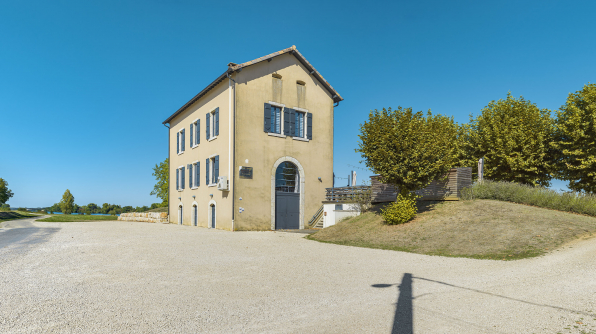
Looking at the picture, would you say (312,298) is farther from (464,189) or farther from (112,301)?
(464,189)

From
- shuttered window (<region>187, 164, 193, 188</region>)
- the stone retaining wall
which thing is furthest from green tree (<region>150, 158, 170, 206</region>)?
shuttered window (<region>187, 164, 193, 188</region>)

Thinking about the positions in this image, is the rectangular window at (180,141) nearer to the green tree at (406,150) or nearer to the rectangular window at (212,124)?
the rectangular window at (212,124)

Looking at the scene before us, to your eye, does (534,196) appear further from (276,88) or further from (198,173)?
(198,173)

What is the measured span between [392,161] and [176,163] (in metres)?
20.6

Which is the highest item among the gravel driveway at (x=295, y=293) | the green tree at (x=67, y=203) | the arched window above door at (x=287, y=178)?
the arched window above door at (x=287, y=178)

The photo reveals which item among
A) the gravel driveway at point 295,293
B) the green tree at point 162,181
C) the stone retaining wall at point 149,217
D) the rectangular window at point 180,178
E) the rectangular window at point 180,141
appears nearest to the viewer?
the gravel driveway at point 295,293

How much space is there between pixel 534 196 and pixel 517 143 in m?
7.32

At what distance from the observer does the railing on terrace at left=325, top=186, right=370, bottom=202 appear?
1908cm

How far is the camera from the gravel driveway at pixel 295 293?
13.5ft

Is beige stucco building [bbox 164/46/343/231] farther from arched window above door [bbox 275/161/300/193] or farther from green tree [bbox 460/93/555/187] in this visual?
green tree [bbox 460/93/555/187]

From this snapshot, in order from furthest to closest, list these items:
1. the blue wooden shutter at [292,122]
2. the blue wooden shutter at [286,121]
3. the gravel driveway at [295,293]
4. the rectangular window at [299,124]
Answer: the rectangular window at [299,124] < the blue wooden shutter at [292,122] < the blue wooden shutter at [286,121] < the gravel driveway at [295,293]

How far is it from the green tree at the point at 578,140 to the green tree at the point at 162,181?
3931 cm

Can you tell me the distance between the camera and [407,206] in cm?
1427

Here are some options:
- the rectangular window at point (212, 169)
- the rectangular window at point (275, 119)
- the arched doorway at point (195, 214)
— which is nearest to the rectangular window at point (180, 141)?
the arched doorway at point (195, 214)
